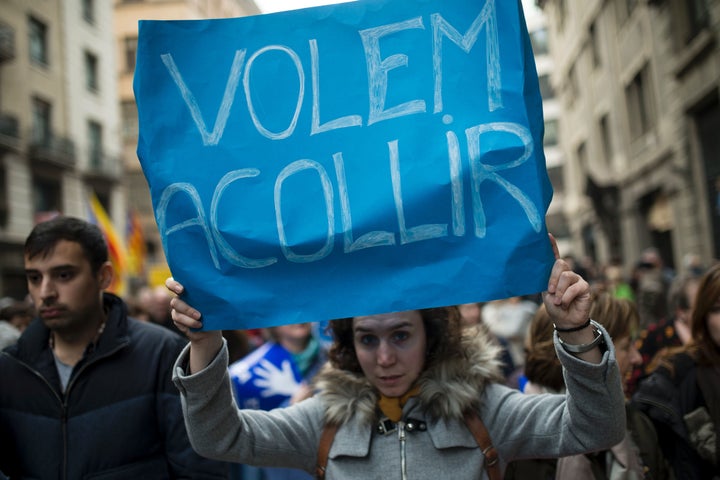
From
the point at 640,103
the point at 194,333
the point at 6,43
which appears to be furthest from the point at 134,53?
the point at 194,333

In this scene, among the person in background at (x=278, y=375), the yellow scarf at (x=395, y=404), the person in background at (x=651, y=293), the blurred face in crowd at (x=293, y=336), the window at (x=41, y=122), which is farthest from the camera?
the window at (x=41, y=122)

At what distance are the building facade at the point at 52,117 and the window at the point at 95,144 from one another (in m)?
0.04

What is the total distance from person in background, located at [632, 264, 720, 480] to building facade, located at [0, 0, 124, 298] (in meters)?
19.6

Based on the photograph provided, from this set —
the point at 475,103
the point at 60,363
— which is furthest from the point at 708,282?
the point at 60,363

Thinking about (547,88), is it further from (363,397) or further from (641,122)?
(363,397)

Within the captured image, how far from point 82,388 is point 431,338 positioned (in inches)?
47.9

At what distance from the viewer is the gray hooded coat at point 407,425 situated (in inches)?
81.6

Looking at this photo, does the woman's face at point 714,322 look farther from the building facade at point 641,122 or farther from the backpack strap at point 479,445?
the building facade at point 641,122

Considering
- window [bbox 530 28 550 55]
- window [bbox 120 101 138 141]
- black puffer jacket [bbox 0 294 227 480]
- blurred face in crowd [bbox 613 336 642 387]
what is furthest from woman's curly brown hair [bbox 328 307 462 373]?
window [bbox 530 28 550 55]

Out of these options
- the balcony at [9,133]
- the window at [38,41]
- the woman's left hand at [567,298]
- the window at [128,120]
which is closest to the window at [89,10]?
the window at [38,41]

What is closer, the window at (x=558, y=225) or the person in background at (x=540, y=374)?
the person in background at (x=540, y=374)

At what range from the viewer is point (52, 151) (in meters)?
23.1

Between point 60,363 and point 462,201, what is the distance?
1.65 meters

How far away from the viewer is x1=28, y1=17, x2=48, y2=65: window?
22594 millimetres
